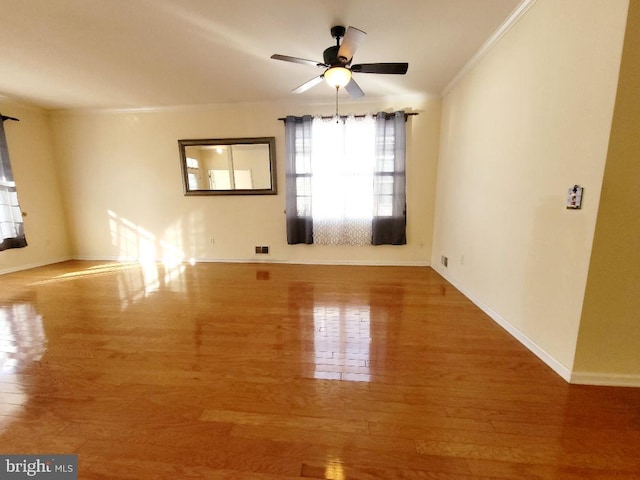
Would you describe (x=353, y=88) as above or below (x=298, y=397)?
above

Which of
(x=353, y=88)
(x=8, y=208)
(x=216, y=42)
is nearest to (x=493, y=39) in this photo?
(x=353, y=88)

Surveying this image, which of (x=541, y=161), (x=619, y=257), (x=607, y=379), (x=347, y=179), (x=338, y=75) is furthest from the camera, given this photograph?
(x=347, y=179)

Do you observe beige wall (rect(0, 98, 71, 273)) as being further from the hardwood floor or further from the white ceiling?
the hardwood floor

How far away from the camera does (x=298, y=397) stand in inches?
55.9

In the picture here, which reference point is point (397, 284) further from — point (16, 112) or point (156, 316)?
point (16, 112)

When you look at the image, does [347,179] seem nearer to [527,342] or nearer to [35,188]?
[527,342]

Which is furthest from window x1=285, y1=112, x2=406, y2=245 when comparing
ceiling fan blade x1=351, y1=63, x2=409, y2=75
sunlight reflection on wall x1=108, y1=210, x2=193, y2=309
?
sunlight reflection on wall x1=108, y1=210, x2=193, y2=309

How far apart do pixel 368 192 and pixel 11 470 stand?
12.6 feet

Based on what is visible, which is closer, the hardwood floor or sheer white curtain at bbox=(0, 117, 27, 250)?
the hardwood floor

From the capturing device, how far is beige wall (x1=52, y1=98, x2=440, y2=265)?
3.97 m

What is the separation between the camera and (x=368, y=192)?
3.85m

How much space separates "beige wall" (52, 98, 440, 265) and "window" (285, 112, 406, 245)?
22 cm

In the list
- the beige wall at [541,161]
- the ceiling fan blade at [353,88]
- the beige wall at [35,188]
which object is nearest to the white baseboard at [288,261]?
the beige wall at [35,188]

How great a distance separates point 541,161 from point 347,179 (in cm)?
→ 240
